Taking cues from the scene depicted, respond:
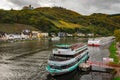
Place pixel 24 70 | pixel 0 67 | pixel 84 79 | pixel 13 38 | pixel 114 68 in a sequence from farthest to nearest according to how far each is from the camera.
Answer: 1. pixel 13 38
2. pixel 0 67
3. pixel 24 70
4. pixel 114 68
5. pixel 84 79

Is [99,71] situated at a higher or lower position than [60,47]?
lower

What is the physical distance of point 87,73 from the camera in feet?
189

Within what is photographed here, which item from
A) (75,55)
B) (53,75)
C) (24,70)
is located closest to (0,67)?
(24,70)

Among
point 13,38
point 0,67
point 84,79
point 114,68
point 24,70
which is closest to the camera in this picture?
point 84,79

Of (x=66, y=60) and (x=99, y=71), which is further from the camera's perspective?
(x=99, y=71)

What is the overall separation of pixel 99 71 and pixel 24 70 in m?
24.7

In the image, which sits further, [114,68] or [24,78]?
[114,68]

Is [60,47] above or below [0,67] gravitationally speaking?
above

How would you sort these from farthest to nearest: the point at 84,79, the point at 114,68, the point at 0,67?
the point at 0,67 < the point at 114,68 < the point at 84,79

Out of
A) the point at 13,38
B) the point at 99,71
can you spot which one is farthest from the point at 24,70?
the point at 13,38

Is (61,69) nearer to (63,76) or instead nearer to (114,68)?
(63,76)

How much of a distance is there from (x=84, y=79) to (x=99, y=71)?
9756mm

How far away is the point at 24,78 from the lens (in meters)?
52.5

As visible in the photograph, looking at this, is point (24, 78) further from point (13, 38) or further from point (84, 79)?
point (13, 38)
